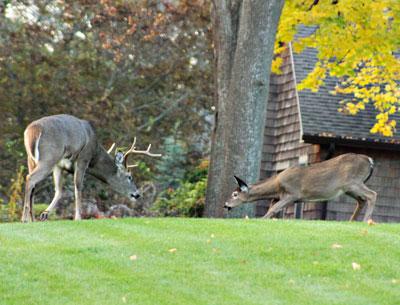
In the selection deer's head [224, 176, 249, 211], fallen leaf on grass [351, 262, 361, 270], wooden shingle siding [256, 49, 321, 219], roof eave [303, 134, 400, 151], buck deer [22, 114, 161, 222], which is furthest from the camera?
wooden shingle siding [256, 49, 321, 219]

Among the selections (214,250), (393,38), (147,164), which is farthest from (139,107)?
(214,250)

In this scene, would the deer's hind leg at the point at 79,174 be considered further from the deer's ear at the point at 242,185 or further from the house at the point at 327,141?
the house at the point at 327,141

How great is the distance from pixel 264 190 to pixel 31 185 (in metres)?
4.34

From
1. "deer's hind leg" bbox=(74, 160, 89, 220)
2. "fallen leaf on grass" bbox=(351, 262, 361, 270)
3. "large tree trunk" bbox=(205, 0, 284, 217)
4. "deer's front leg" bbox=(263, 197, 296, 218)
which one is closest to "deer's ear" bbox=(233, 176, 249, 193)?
"large tree trunk" bbox=(205, 0, 284, 217)

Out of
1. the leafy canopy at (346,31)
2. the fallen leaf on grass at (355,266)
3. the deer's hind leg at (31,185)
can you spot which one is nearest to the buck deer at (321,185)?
the deer's hind leg at (31,185)

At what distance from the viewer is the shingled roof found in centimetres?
2584

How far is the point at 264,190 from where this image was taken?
64.1 ft

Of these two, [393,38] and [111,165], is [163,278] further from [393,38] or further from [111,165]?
[393,38]

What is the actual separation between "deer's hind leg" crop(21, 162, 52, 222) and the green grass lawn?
1531mm

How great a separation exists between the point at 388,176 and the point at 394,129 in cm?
114

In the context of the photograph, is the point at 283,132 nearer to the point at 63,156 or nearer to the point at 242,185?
the point at 242,185

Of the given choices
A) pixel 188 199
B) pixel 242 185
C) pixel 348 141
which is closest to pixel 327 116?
pixel 348 141

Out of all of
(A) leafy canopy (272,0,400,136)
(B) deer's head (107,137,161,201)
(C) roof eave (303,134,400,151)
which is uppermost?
(A) leafy canopy (272,0,400,136)

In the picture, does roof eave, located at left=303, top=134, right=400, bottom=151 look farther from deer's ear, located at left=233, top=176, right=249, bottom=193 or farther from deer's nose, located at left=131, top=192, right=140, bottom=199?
deer's ear, located at left=233, top=176, right=249, bottom=193
